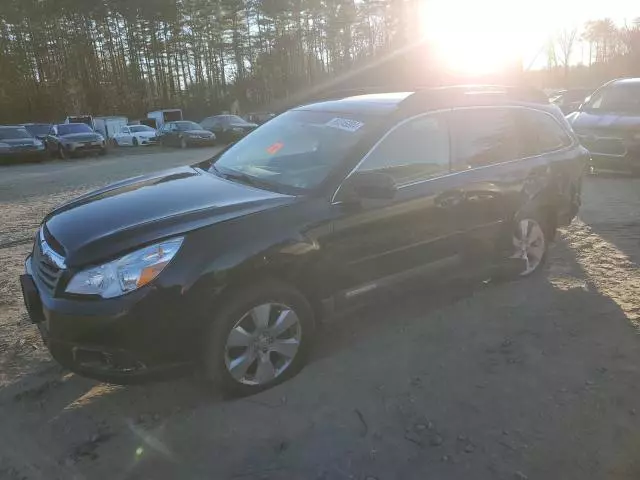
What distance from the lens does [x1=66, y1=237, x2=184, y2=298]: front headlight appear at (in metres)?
2.93

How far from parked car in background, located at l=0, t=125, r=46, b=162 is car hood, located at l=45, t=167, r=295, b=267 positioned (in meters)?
18.8

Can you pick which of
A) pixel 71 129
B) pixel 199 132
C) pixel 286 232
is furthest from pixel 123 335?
pixel 199 132

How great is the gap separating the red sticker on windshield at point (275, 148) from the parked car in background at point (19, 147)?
19101mm

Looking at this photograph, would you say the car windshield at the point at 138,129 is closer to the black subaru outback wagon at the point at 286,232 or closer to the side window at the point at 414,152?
the black subaru outback wagon at the point at 286,232

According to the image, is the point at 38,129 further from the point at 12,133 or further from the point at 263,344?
the point at 263,344

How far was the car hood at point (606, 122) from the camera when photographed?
988 cm

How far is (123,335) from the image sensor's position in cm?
290

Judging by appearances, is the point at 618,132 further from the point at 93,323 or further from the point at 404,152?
the point at 93,323

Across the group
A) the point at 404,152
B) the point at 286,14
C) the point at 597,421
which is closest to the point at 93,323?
the point at 404,152

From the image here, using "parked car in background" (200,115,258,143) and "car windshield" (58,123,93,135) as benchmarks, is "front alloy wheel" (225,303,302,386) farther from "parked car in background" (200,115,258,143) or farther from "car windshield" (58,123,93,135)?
"parked car in background" (200,115,258,143)

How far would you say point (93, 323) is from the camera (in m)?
2.90

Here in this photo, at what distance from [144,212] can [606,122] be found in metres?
9.43

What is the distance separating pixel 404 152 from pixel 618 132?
7624 mm

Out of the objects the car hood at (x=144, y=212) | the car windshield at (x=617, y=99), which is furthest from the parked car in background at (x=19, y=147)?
the car hood at (x=144, y=212)
